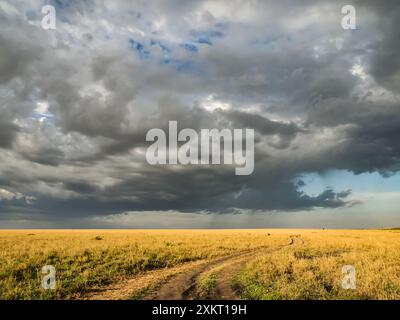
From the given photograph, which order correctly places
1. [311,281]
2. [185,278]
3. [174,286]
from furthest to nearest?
[185,278] < [311,281] < [174,286]

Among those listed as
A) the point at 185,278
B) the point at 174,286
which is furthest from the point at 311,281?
the point at 174,286

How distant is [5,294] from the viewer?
1494cm

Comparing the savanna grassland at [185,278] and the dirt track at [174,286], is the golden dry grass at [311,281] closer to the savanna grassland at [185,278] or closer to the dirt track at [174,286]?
the savanna grassland at [185,278]

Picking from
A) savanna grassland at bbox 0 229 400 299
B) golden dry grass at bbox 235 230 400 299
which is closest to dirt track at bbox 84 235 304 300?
savanna grassland at bbox 0 229 400 299

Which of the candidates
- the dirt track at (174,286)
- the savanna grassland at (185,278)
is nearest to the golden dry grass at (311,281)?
the savanna grassland at (185,278)

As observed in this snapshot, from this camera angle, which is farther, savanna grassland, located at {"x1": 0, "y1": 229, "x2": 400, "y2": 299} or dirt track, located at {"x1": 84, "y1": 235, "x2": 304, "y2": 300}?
savanna grassland, located at {"x1": 0, "y1": 229, "x2": 400, "y2": 299}

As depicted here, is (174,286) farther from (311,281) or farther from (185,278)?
(311,281)

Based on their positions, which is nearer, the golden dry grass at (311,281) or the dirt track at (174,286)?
the dirt track at (174,286)

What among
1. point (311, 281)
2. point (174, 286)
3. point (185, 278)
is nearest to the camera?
point (174, 286)

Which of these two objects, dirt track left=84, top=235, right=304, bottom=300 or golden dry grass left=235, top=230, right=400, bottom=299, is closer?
dirt track left=84, top=235, right=304, bottom=300

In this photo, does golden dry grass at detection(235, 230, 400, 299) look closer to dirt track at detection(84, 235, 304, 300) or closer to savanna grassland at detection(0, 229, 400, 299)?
savanna grassland at detection(0, 229, 400, 299)

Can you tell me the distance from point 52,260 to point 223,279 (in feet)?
43.3
